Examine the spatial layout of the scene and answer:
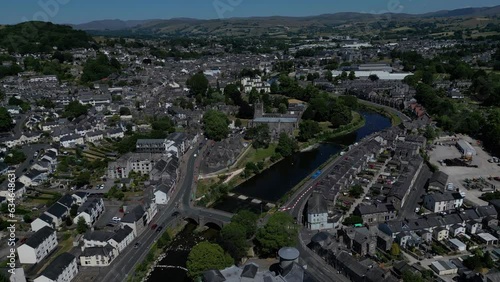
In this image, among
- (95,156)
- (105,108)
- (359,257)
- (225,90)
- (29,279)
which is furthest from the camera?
(225,90)

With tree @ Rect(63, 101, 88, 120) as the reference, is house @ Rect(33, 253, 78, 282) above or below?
below

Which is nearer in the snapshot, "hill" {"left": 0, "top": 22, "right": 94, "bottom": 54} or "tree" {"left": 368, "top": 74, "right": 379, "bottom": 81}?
"tree" {"left": 368, "top": 74, "right": 379, "bottom": 81}

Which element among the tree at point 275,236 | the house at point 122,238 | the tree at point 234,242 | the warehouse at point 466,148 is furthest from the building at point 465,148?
the house at point 122,238

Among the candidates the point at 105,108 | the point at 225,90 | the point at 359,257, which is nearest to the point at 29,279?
the point at 359,257

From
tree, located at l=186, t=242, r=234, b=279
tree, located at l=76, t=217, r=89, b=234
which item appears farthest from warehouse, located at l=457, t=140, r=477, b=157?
tree, located at l=76, t=217, r=89, b=234

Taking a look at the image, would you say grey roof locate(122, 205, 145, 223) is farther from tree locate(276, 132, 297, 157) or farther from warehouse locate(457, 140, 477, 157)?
warehouse locate(457, 140, 477, 157)

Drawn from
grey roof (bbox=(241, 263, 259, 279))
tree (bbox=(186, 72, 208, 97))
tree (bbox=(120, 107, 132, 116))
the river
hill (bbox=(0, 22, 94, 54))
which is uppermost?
hill (bbox=(0, 22, 94, 54))

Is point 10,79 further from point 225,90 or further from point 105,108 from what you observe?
point 225,90
